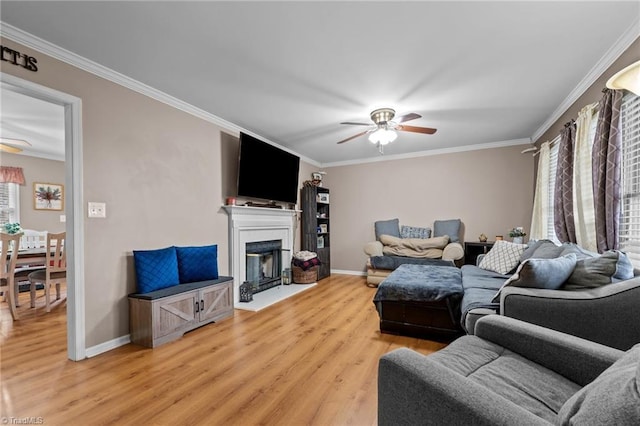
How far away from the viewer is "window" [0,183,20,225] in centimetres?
477

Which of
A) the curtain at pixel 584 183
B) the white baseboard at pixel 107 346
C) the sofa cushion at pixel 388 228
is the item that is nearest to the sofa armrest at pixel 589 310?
the curtain at pixel 584 183

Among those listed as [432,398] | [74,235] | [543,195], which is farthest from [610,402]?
[543,195]

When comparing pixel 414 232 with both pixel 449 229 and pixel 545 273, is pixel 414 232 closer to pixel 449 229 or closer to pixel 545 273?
pixel 449 229

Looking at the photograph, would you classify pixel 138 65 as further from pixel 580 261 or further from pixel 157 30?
pixel 580 261

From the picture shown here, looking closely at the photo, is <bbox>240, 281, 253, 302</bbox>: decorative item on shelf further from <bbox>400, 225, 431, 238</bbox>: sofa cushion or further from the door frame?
<bbox>400, 225, 431, 238</bbox>: sofa cushion

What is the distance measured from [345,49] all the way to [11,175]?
6.20 m

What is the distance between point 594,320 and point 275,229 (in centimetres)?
396

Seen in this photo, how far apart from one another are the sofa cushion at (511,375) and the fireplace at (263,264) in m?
3.23

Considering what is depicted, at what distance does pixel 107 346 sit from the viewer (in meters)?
2.44

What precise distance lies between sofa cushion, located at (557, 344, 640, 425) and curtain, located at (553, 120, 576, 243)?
8.62 ft

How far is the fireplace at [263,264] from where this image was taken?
4.21 meters

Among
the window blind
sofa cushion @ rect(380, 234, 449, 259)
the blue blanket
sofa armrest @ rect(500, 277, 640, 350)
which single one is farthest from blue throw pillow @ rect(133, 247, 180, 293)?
the window blind

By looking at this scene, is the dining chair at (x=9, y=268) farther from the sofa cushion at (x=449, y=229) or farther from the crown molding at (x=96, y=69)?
the sofa cushion at (x=449, y=229)

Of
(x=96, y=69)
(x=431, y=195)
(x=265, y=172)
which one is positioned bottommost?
(x=431, y=195)
